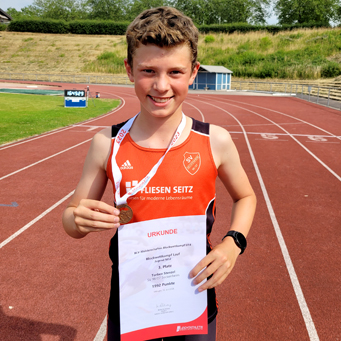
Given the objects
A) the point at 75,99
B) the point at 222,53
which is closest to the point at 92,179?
the point at 75,99

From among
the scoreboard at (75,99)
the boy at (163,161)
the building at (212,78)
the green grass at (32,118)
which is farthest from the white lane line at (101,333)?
the building at (212,78)

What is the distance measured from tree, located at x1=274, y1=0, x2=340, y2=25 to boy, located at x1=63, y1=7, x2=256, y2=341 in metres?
69.9

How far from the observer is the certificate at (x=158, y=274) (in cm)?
137

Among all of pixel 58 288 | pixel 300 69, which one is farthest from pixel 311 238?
pixel 300 69

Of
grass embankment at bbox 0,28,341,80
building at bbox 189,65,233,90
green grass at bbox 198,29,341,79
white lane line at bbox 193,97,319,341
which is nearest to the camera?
white lane line at bbox 193,97,319,341

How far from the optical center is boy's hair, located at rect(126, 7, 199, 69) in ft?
4.49

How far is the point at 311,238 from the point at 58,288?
11.8ft

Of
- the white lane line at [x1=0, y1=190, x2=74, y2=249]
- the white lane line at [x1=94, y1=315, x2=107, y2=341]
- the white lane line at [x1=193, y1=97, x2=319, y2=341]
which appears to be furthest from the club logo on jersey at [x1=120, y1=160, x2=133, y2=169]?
the white lane line at [x1=0, y1=190, x2=74, y2=249]

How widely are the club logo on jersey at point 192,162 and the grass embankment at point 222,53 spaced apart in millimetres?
39435

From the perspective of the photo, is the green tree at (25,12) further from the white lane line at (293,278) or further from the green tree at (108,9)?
the white lane line at (293,278)

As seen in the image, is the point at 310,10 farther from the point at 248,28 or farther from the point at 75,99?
the point at 75,99

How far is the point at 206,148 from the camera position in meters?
1.62

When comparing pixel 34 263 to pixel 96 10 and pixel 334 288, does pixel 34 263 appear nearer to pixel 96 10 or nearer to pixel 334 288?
pixel 334 288

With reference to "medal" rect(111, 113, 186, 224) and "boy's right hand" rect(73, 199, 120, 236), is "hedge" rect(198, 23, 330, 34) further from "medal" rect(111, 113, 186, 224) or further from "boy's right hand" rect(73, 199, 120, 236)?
"boy's right hand" rect(73, 199, 120, 236)
